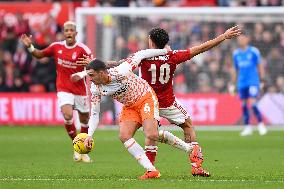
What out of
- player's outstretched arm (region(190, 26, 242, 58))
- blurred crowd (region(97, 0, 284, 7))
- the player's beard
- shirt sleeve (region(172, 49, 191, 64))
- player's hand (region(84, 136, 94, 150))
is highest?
blurred crowd (region(97, 0, 284, 7))

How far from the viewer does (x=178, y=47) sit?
30141mm

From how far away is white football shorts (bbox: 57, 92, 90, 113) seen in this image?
18.5 m

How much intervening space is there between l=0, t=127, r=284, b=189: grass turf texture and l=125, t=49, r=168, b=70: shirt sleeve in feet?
5.38

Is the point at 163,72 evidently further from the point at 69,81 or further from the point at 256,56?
the point at 256,56

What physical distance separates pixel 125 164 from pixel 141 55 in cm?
339

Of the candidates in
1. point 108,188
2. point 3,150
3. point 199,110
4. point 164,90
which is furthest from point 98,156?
point 199,110

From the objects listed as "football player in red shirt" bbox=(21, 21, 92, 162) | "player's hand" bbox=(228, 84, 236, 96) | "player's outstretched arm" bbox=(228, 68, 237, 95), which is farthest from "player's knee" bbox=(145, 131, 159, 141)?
"player's hand" bbox=(228, 84, 236, 96)

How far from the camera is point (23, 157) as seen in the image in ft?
59.9

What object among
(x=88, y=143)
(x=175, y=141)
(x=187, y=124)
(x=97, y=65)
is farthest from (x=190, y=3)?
(x=88, y=143)

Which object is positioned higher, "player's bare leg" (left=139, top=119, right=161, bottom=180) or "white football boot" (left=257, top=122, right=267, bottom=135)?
"player's bare leg" (left=139, top=119, right=161, bottom=180)

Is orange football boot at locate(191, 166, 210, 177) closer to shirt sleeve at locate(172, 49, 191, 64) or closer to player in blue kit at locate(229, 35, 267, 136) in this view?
shirt sleeve at locate(172, 49, 191, 64)

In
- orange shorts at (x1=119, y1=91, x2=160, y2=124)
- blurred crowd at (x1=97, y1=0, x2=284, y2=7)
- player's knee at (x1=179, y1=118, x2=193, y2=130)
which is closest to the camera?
orange shorts at (x1=119, y1=91, x2=160, y2=124)

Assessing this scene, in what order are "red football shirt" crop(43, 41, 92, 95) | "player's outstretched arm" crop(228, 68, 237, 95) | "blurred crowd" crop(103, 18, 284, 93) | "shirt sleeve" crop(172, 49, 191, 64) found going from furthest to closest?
"blurred crowd" crop(103, 18, 284, 93), "player's outstretched arm" crop(228, 68, 237, 95), "red football shirt" crop(43, 41, 92, 95), "shirt sleeve" crop(172, 49, 191, 64)

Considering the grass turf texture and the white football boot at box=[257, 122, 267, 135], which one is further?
the white football boot at box=[257, 122, 267, 135]
